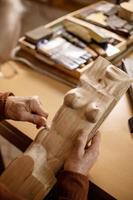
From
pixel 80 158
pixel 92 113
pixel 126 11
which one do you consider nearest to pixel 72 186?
pixel 80 158

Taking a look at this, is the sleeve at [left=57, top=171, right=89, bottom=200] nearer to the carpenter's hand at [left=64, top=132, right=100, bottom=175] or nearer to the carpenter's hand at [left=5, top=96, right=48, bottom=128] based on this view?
the carpenter's hand at [left=64, top=132, right=100, bottom=175]

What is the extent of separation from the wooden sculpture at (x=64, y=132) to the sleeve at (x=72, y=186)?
4cm

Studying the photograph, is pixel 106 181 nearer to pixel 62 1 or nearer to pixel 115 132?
pixel 115 132

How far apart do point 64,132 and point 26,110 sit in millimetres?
162

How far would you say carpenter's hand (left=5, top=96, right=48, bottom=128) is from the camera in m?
0.86

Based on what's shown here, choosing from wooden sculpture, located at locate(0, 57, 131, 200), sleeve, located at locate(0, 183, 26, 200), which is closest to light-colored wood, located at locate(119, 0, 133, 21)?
wooden sculpture, located at locate(0, 57, 131, 200)

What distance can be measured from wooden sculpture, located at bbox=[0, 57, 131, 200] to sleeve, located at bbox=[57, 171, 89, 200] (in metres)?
0.04

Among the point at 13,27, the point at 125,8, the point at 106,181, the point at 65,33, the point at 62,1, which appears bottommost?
the point at 13,27

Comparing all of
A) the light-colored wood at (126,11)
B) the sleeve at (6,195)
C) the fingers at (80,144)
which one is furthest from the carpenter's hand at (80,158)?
the light-colored wood at (126,11)

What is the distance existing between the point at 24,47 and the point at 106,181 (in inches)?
24.2

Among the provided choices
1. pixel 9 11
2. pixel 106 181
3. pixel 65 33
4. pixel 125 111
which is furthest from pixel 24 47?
pixel 9 11

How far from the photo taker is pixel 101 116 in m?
0.76

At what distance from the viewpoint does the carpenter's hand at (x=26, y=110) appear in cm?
86

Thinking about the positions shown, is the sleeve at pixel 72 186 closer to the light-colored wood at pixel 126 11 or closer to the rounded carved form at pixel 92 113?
the rounded carved form at pixel 92 113
